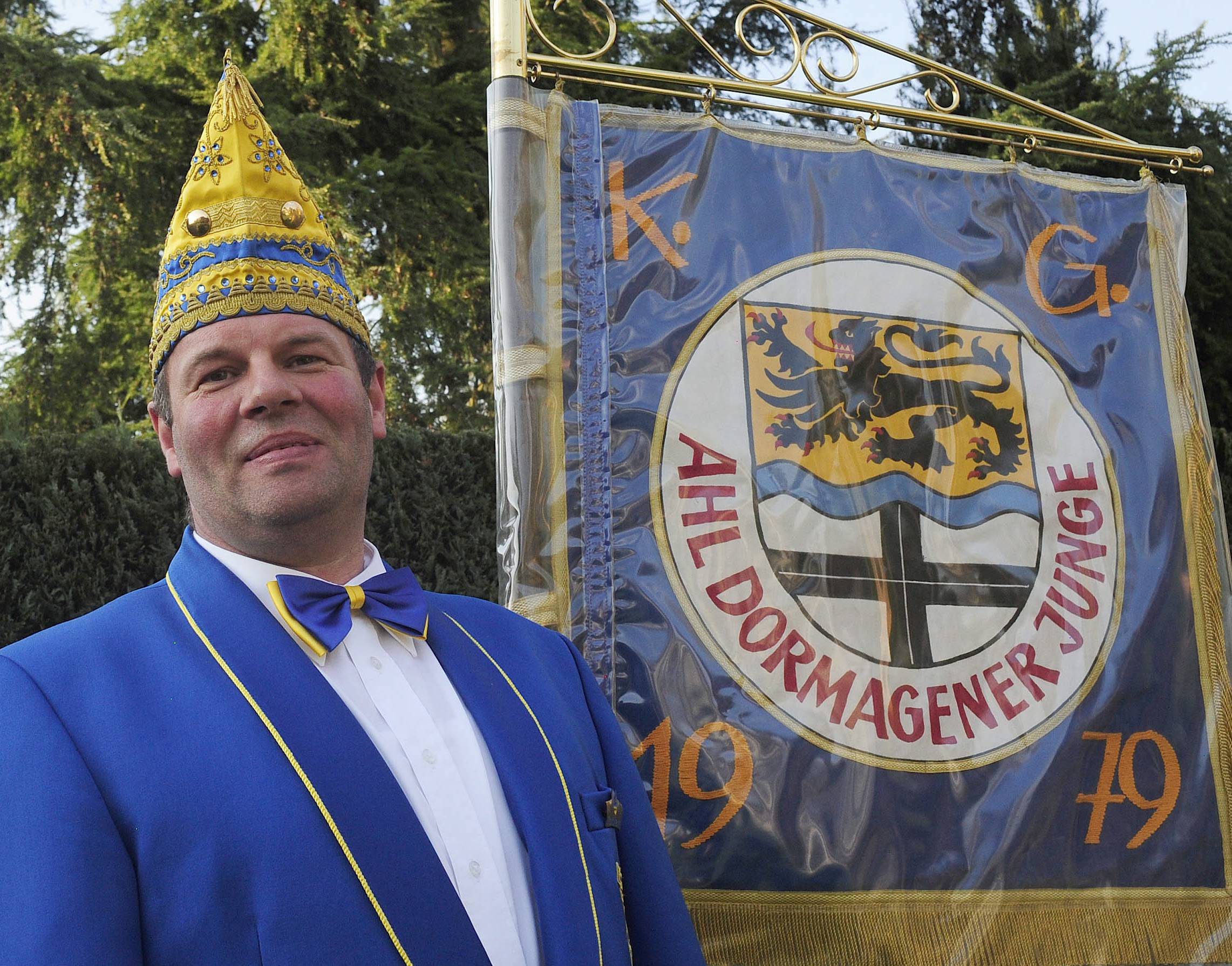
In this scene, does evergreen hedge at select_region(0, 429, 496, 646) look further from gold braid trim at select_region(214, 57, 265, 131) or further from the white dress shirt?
the white dress shirt

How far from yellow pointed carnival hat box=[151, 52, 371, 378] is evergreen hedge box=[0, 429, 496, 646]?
1924 mm

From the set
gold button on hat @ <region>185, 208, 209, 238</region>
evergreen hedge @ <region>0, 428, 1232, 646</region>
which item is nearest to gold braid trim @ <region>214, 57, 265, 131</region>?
gold button on hat @ <region>185, 208, 209, 238</region>

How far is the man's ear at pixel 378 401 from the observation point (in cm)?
179

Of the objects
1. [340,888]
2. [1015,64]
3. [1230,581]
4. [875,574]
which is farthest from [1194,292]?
[340,888]

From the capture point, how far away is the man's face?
158 centimetres

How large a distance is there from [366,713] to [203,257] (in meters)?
0.69

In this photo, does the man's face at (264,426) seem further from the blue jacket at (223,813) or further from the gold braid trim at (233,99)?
the gold braid trim at (233,99)

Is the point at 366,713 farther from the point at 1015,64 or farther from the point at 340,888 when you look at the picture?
the point at 1015,64

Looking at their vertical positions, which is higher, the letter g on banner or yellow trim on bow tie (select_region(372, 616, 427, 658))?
the letter g on banner

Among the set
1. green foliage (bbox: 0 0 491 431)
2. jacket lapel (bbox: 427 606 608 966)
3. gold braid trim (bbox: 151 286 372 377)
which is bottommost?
jacket lapel (bbox: 427 606 608 966)

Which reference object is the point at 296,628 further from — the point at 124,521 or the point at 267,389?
the point at 124,521

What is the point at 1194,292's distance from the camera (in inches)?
235

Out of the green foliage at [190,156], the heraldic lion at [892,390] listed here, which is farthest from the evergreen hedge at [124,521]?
the green foliage at [190,156]

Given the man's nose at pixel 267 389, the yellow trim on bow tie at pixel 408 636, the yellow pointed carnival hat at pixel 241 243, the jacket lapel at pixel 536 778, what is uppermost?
the yellow pointed carnival hat at pixel 241 243
